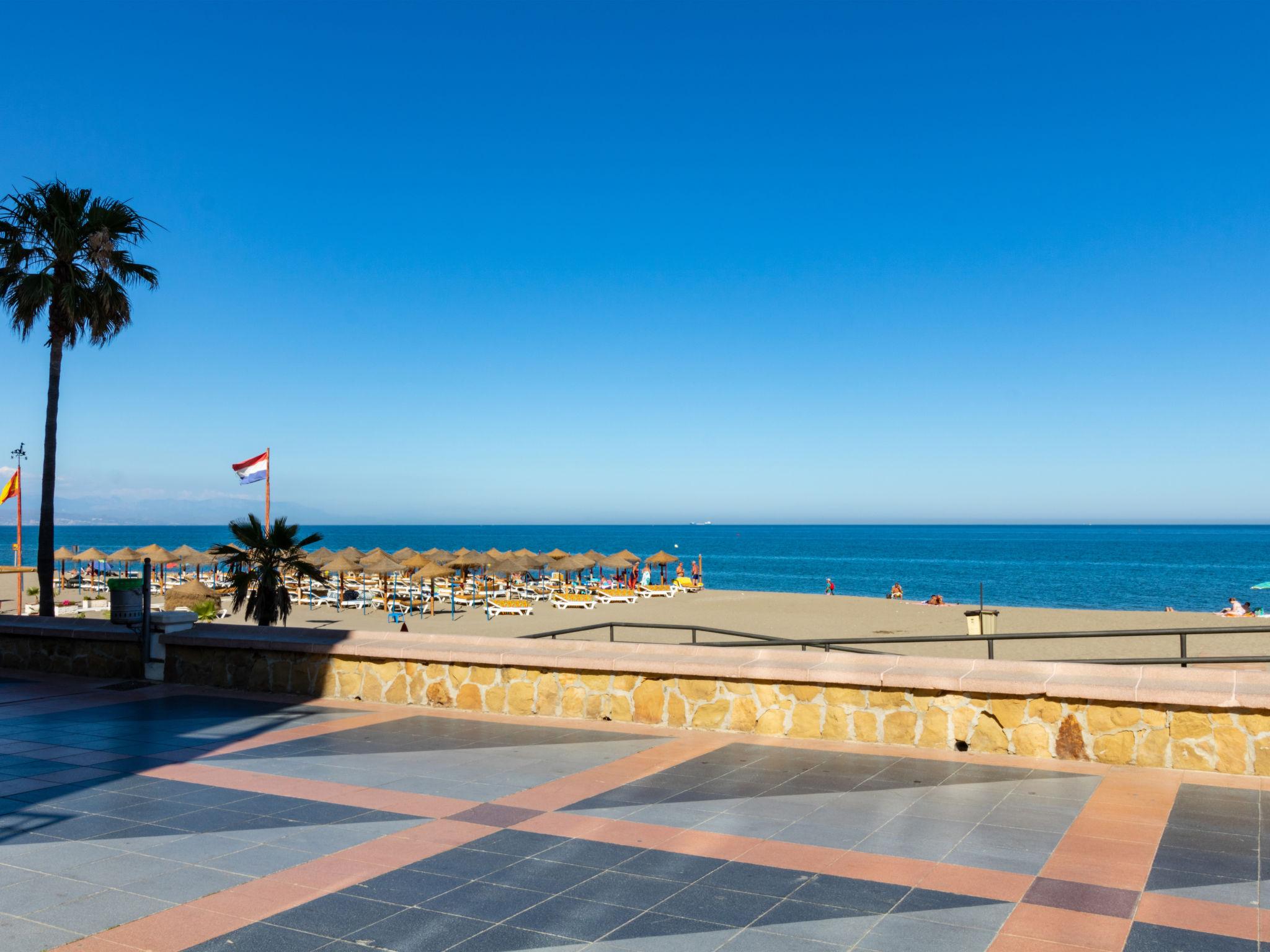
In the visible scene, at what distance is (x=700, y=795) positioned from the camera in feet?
22.0

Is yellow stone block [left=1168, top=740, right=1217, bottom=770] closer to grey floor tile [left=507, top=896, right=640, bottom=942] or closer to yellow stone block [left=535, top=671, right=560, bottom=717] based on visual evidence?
grey floor tile [left=507, top=896, right=640, bottom=942]

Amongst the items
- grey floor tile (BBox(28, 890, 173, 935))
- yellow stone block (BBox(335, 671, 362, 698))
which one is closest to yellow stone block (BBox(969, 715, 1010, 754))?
grey floor tile (BBox(28, 890, 173, 935))

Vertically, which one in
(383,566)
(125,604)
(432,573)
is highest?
(125,604)

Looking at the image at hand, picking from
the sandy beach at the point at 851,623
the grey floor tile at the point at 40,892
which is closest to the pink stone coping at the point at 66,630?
the grey floor tile at the point at 40,892

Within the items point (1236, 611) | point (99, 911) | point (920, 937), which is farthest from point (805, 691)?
point (1236, 611)

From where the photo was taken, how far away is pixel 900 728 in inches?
322

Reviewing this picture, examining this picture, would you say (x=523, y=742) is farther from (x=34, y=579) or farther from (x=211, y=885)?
(x=34, y=579)

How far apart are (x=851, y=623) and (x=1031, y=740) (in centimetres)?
2980

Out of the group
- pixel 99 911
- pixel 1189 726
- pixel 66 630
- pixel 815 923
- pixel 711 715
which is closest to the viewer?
pixel 815 923

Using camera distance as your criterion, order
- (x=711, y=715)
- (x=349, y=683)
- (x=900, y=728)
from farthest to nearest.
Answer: (x=349, y=683), (x=711, y=715), (x=900, y=728)

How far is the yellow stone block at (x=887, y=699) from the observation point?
8.17 m

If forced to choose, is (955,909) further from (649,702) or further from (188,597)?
(188,597)

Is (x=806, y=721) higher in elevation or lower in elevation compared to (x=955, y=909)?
higher

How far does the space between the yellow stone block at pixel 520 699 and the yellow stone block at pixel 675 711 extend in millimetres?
1545
